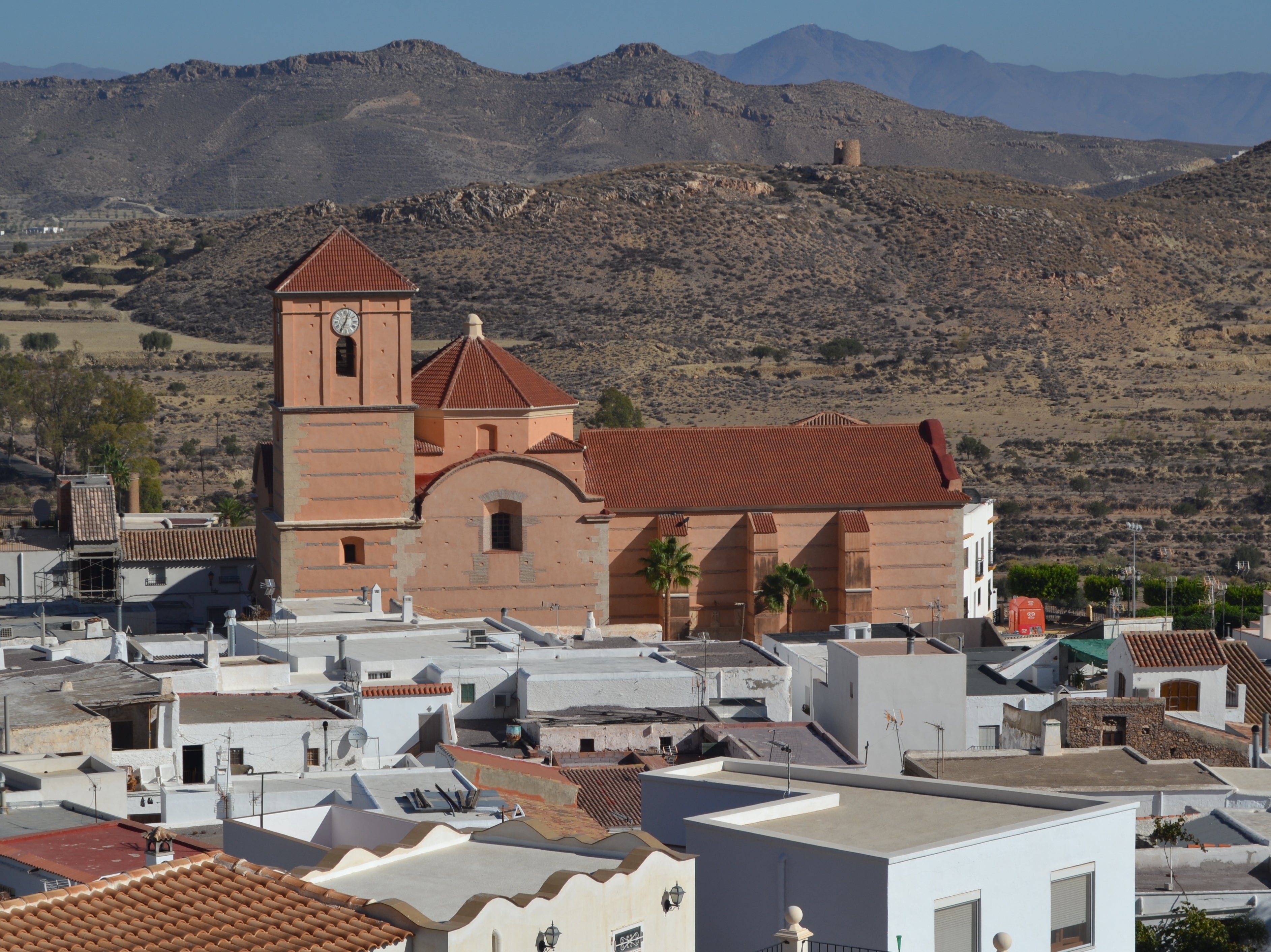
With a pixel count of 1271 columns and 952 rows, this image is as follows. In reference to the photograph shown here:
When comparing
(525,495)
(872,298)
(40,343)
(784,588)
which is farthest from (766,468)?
(872,298)

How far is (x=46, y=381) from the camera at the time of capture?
76.8 m

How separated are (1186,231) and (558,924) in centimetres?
12137

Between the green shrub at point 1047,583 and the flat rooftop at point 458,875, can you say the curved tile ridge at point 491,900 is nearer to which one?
the flat rooftop at point 458,875

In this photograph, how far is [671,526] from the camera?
45031mm

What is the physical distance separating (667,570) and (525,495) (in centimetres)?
369

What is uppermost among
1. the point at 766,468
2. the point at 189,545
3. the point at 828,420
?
the point at 828,420

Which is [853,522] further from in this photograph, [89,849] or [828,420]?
[89,849]

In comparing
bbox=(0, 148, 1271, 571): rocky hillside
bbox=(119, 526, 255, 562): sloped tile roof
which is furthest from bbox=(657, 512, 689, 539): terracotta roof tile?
bbox=(0, 148, 1271, 571): rocky hillside

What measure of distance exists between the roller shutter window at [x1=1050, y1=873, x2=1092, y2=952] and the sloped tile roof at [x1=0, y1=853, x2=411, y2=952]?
5.47 metres

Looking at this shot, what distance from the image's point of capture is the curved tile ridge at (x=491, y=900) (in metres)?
12.5

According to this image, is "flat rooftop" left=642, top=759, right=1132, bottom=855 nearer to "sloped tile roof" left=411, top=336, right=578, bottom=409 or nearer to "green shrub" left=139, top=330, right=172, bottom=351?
"sloped tile roof" left=411, top=336, right=578, bottom=409

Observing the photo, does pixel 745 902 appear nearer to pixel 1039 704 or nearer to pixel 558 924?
pixel 558 924

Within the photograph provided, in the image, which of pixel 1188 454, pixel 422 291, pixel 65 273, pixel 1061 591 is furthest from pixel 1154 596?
pixel 65 273

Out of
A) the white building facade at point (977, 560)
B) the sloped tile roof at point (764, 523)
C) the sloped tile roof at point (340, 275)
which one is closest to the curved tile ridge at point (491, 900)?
the sloped tile roof at point (340, 275)
